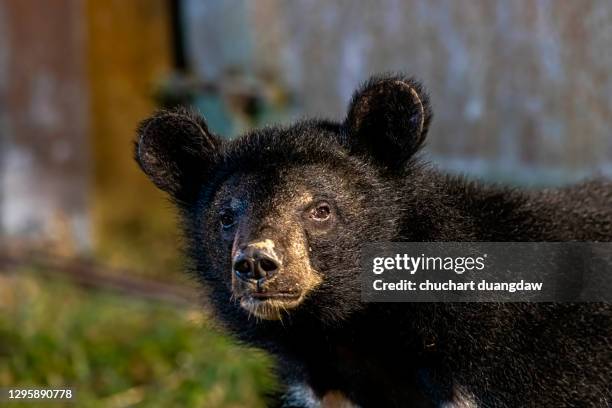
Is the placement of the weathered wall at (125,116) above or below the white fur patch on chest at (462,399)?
above

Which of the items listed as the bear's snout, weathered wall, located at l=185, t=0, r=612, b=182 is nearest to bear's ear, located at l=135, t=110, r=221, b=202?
the bear's snout

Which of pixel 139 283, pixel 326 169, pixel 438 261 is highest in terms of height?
pixel 139 283

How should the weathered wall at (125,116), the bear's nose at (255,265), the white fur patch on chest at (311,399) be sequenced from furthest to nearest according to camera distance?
the weathered wall at (125,116)
the white fur patch on chest at (311,399)
the bear's nose at (255,265)

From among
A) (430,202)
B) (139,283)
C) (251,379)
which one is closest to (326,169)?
(430,202)

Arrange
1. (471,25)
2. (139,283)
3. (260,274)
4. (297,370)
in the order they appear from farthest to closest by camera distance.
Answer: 1. (139,283)
2. (471,25)
3. (297,370)
4. (260,274)

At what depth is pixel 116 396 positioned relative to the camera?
20.0ft

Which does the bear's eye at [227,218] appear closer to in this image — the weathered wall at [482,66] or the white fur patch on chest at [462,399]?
the white fur patch on chest at [462,399]

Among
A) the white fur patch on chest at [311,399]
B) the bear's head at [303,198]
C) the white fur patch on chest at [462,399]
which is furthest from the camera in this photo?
the white fur patch on chest at [311,399]

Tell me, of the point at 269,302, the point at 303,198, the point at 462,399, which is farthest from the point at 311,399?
the point at 303,198

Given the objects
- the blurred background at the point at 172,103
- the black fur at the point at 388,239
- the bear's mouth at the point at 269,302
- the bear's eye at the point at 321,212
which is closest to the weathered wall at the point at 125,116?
the blurred background at the point at 172,103

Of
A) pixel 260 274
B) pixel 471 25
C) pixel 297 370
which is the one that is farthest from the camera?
pixel 471 25

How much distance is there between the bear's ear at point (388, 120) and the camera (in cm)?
427

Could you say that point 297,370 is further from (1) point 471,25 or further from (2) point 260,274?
(1) point 471,25

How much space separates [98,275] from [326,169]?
4.43 meters
